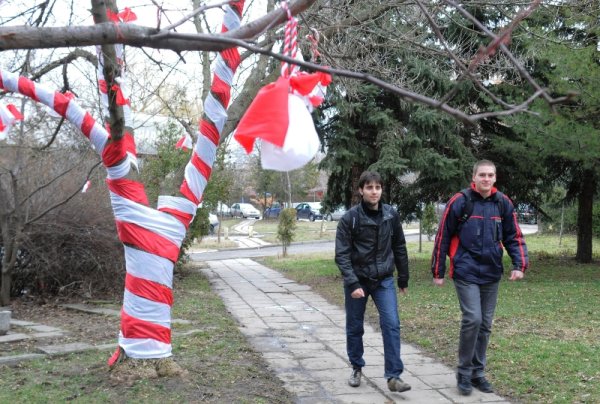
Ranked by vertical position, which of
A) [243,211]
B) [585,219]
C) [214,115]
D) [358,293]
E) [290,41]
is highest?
[290,41]

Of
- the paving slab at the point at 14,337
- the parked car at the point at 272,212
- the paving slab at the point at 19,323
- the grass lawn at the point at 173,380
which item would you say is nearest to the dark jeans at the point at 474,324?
the grass lawn at the point at 173,380

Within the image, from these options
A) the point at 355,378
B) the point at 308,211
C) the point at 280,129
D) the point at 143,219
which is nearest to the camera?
the point at 280,129

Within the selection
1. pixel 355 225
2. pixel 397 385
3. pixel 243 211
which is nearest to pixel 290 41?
pixel 355 225

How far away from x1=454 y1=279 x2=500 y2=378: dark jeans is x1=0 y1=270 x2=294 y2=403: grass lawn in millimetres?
1473

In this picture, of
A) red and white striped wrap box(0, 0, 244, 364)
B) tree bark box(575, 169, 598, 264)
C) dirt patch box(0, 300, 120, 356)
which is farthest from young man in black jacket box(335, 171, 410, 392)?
tree bark box(575, 169, 598, 264)

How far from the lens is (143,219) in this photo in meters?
5.45

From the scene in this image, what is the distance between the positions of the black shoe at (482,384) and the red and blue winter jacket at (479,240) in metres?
0.85

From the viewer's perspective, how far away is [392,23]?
37.9ft

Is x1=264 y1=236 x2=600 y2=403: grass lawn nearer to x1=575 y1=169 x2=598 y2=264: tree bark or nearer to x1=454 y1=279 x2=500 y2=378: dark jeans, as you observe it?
x1=454 y1=279 x2=500 y2=378: dark jeans

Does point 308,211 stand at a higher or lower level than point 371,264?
higher

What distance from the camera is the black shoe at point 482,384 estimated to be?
5141 mm

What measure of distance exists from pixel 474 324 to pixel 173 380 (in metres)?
2.54

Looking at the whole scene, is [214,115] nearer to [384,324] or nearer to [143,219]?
[143,219]

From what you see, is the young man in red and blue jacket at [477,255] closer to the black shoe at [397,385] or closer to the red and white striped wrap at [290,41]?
the black shoe at [397,385]
